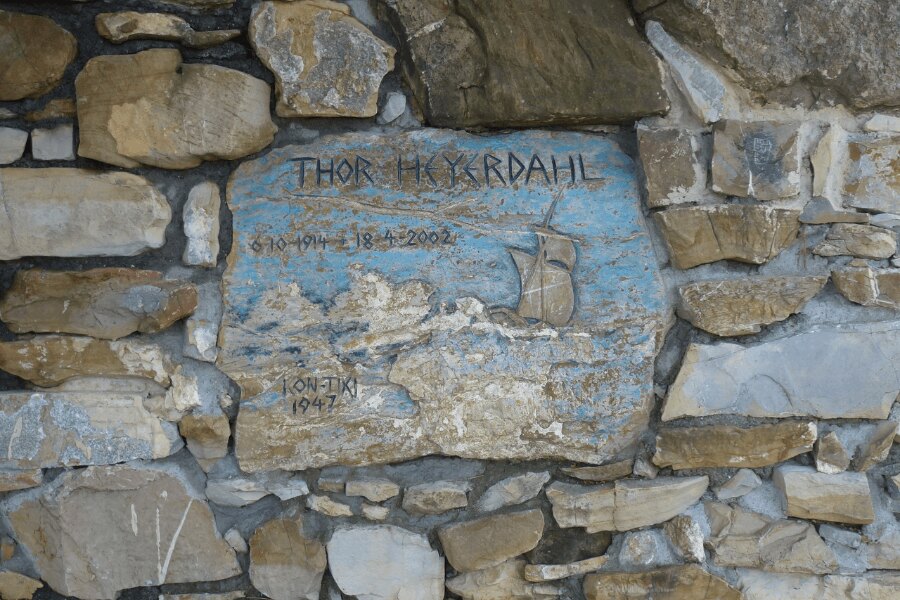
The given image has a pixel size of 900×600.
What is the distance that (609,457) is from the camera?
1.61m

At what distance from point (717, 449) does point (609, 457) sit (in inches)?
9.1

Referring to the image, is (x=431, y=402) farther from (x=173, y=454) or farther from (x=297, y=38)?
(x=297, y=38)

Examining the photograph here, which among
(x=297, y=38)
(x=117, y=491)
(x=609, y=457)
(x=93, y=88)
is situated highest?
(x=297, y=38)

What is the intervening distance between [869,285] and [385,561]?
121cm

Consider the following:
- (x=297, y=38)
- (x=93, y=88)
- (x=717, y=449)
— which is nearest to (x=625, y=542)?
(x=717, y=449)

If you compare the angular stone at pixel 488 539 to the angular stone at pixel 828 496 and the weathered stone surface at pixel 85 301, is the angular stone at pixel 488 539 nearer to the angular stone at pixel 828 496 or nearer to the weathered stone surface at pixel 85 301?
the angular stone at pixel 828 496

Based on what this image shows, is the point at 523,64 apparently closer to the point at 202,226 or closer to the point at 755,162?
the point at 755,162

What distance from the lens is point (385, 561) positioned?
1607 millimetres

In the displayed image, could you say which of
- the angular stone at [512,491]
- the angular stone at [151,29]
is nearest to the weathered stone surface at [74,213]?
the angular stone at [151,29]

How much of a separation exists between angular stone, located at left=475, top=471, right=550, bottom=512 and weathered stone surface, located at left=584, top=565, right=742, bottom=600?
23cm

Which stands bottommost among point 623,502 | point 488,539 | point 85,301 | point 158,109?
point 488,539

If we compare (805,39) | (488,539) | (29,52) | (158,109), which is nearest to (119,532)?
(488,539)

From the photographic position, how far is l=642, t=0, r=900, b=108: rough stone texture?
156 cm

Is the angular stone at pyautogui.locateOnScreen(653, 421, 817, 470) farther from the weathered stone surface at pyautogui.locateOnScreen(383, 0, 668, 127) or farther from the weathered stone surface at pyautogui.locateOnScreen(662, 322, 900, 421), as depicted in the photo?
the weathered stone surface at pyautogui.locateOnScreen(383, 0, 668, 127)
